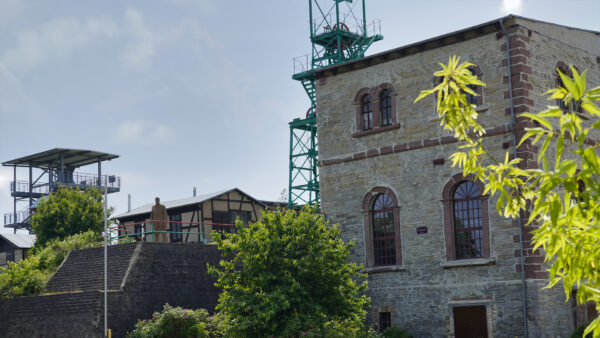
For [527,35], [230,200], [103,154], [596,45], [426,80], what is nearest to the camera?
[527,35]

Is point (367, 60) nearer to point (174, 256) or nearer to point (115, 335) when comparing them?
point (174, 256)

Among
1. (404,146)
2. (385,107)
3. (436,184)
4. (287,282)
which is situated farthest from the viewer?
(385,107)

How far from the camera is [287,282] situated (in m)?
21.2

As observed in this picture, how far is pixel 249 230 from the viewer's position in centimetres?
2248

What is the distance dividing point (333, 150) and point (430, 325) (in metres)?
7.24

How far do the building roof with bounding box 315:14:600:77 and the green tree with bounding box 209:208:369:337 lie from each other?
664 cm

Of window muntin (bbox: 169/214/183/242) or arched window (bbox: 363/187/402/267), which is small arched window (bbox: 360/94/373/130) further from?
window muntin (bbox: 169/214/183/242)

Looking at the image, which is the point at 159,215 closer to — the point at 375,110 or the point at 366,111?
the point at 366,111

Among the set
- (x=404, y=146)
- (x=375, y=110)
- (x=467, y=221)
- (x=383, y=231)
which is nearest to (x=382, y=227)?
(x=383, y=231)

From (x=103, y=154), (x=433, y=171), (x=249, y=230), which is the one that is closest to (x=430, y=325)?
(x=433, y=171)

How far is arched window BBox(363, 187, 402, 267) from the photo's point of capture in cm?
2525

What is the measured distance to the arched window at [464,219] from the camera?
23.2m

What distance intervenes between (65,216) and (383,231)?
23.8 meters

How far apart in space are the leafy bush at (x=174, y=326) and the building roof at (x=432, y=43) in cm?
1030
